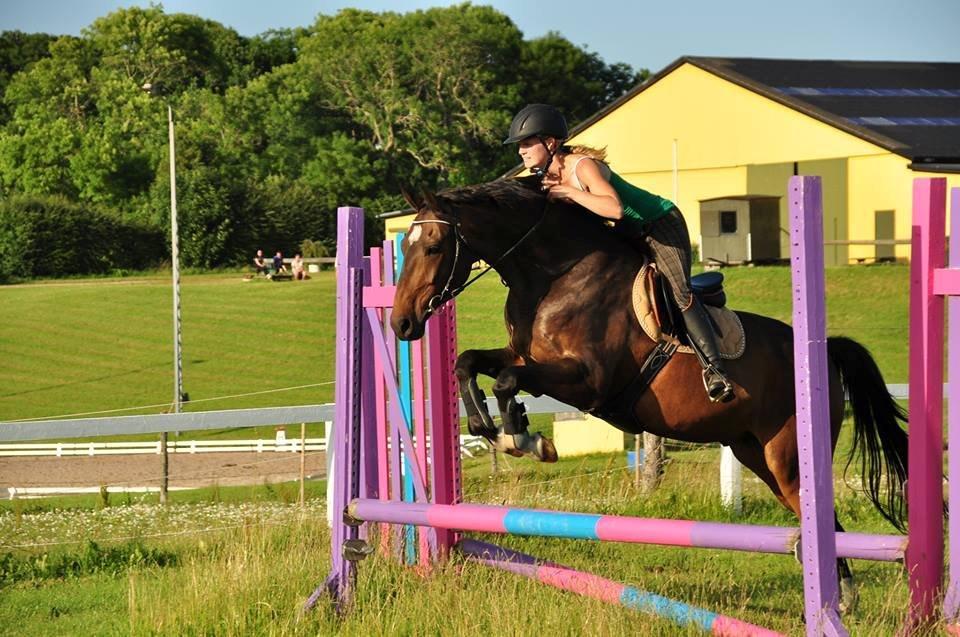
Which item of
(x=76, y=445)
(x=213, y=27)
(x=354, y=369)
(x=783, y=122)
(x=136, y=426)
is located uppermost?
(x=213, y=27)

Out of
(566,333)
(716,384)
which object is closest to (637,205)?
(566,333)

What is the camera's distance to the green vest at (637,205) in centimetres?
605

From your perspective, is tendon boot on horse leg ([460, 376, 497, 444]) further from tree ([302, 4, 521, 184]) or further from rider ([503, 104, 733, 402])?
tree ([302, 4, 521, 184])

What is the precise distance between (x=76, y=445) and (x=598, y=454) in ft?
31.1

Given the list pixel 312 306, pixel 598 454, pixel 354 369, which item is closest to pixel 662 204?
pixel 354 369

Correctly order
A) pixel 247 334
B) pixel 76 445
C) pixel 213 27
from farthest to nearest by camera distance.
Result: pixel 213 27 < pixel 247 334 < pixel 76 445

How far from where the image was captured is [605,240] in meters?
6.11

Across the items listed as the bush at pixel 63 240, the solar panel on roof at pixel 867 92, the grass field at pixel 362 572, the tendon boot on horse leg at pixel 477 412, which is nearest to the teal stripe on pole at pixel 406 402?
the grass field at pixel 362 572

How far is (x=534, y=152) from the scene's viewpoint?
5.99 metres

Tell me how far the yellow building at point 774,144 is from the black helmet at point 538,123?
2772 cm

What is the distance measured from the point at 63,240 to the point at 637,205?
44.2 meters

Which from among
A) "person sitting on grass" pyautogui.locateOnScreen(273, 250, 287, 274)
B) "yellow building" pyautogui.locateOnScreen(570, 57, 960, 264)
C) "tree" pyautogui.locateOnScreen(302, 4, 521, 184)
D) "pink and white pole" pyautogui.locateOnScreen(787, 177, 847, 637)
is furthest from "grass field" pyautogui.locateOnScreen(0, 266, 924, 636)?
"tree" pyautogui.locateOnScreen(302, 4, 521, 184)

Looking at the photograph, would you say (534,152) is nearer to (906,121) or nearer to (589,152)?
(589,152)

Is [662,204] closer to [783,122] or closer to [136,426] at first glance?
[136,426]
